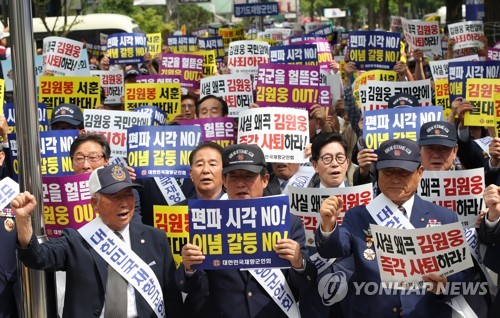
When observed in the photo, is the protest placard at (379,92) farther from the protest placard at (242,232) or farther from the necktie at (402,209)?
the protest placard at (242,232)

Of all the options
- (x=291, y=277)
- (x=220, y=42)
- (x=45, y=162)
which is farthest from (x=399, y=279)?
(x=220, y=42)

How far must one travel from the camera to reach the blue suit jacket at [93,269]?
5.95 meters

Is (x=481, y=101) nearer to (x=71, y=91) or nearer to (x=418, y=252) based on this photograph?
(x=418, y=252)

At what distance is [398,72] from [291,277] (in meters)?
8.48

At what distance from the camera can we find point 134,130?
9.27m

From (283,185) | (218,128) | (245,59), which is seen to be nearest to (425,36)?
(245,59)

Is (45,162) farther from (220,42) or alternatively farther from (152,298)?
(220,42)

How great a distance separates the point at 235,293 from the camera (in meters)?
6.12

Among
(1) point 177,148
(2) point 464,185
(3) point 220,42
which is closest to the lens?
(2) point 464,185

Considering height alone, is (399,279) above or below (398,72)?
below

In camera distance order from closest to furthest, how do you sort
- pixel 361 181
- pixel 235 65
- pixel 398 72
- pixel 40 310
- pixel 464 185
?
pixel 40 310 < pixel 464 185 < pixel 361 181 < pixel 398 72 < pixel 235 65

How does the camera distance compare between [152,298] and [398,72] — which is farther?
[398,72]

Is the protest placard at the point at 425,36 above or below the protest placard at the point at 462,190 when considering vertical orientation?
above

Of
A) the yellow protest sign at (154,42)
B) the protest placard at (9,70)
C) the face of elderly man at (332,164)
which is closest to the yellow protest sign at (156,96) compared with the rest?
the protest placard at (9,70)
